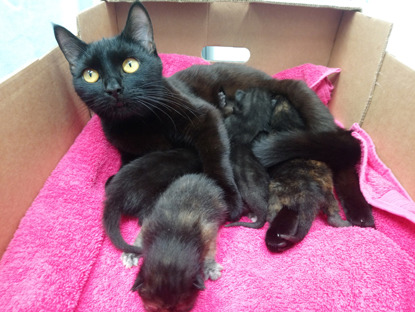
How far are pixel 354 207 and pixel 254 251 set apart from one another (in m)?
0.42

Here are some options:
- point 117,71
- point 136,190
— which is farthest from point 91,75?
point 136,190

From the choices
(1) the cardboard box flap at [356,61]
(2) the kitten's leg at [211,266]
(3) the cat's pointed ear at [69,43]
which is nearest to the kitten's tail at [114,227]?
(2) the kitten's leg at [211,266]

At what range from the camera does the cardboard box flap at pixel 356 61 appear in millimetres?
1295

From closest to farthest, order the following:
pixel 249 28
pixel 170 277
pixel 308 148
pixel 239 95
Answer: pixel 170 277, pixel 308 148, pixel 239 95, pixel 249 28

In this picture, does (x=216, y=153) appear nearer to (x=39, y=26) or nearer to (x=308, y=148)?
(x=308, y=148)

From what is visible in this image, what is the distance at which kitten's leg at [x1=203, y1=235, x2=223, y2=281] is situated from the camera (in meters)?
0.88

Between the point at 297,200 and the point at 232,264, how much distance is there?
0.30m

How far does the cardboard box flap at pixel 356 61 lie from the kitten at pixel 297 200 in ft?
1.62

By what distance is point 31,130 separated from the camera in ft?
3.17

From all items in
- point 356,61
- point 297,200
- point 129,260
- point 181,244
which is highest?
point 356,61

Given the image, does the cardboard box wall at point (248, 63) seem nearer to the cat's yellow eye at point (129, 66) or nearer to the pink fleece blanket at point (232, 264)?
the pink fleece blanket at point (232, 264)

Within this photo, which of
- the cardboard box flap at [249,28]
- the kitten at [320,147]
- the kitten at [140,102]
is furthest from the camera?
the cardboard box flap at [249,28]

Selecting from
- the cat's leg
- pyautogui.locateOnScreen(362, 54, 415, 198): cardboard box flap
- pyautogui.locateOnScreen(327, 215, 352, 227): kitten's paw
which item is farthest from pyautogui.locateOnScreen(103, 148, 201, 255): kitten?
pyautogui.locateOnScreen(362, 54, 415, 198): cardboard box flap

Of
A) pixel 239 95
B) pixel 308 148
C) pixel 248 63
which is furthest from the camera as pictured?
pixel 248 63
